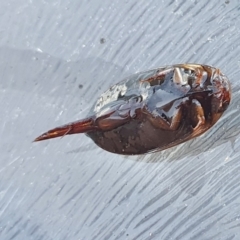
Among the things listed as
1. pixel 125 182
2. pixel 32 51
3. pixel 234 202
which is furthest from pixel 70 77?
pixel 234 202

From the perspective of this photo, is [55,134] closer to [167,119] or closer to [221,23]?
[167,119]

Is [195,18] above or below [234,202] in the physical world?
above

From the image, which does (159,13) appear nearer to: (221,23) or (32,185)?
(221,23)

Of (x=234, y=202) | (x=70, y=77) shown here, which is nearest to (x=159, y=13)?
(x=70, y=77)

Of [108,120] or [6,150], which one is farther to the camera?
[6,150]

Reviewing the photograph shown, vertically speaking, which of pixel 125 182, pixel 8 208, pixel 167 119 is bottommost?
pixel 8 208

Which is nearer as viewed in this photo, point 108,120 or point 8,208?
point 108,120
